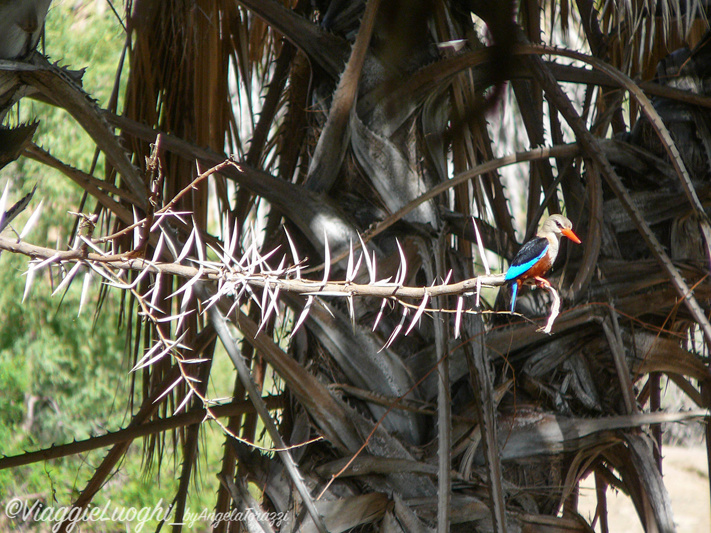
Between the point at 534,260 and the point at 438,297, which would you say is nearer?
the point at 534,260

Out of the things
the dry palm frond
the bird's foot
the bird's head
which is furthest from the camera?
the dry palm frond

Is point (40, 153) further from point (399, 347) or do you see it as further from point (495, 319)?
point (495, 319)

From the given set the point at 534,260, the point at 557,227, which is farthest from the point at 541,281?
the point at 557,227

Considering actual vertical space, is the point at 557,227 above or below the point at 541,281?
above

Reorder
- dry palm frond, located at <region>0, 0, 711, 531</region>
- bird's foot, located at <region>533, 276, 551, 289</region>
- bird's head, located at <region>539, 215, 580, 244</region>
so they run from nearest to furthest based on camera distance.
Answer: bird's foot, located at <region>533, 276, 551, 289</region> → bird's head, located at <region>539, 215, 580, 244</region> → dry palm frond, located at <region>0, 0, 711, 531</region>

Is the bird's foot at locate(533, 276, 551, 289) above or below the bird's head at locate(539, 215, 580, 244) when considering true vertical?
below

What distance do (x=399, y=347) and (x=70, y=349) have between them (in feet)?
9.97

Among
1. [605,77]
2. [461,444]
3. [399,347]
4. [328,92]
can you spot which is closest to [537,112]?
[605,77]

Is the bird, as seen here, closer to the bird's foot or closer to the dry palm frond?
the bird's foot

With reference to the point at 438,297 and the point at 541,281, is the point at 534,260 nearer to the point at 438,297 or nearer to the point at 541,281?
the point at 541,281

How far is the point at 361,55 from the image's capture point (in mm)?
1146

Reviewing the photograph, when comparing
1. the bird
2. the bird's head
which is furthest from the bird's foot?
the bird's head

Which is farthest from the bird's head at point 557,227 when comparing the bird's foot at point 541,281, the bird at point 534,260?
the bird's foot at point 541,281

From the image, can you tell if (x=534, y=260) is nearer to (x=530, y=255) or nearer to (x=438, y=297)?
(x=530, y=255)
